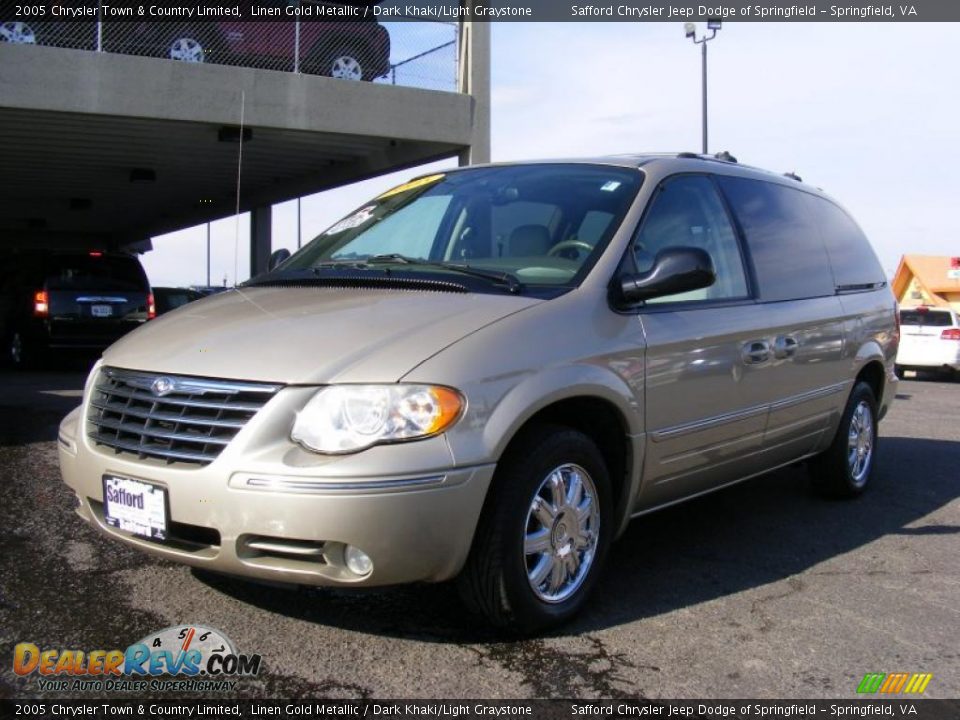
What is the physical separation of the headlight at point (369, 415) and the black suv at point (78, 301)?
10.6m

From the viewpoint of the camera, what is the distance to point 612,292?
355cm

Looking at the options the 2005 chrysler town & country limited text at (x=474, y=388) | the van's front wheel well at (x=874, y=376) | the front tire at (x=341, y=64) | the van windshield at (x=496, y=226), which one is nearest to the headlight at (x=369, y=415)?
the 2005 chrysler town & country limited text at (x=474, y=388)

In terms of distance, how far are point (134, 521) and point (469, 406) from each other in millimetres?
1202

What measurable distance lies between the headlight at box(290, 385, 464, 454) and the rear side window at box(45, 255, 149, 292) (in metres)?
10.9

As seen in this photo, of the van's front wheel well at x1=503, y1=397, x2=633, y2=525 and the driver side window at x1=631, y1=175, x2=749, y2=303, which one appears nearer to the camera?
the van's front wheel well at x1=503, y1=397, x2=633, y2=525

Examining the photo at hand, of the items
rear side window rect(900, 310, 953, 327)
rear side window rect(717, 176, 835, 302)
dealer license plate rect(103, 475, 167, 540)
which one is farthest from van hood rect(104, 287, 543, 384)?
rear side window rect(900, 310, 953, 327)

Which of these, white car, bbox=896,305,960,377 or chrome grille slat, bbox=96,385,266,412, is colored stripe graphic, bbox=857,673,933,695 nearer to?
chrome grille slat, bbox=96,385,266,412

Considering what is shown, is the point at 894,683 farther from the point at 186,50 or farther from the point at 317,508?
the point at 186,50

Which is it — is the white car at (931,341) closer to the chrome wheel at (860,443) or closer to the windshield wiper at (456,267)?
the chrome wheel at (860,443)

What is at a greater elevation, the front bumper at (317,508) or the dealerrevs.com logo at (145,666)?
the front bumper at (317,508)

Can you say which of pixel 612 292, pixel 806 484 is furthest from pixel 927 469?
pixel 612 292

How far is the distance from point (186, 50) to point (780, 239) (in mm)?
9563

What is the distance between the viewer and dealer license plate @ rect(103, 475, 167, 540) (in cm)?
299

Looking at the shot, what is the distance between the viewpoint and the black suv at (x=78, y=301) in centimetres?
1236
